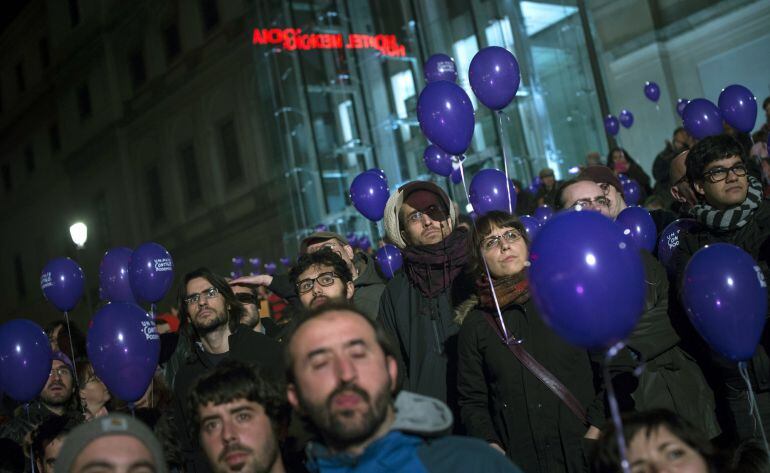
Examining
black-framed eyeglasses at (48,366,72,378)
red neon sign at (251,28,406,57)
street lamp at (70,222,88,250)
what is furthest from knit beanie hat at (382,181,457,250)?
red neon sign at (251,28,406,57)

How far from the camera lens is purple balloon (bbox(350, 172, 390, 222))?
6746 millimetres

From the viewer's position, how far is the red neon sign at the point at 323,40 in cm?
1883

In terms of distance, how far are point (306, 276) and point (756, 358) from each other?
2.34 metres

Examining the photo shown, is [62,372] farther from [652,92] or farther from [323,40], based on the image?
[323,40]

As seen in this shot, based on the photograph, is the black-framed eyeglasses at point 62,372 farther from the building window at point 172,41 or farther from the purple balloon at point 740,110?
the building window at point 172,41

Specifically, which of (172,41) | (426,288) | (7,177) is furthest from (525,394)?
(7,177)

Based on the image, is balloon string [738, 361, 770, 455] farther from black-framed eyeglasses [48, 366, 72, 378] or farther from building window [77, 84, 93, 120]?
building window [77, 84, 93, 120]

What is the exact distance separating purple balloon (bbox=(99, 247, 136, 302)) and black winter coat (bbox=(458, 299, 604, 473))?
12.9ft

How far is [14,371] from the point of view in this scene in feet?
18.2

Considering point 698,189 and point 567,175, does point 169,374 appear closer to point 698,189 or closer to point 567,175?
point 698,189

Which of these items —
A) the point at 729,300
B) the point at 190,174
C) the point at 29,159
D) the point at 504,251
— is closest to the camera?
the point at 729,300

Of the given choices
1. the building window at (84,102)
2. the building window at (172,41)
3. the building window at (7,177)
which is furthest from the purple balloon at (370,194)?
the building window at (7,177)

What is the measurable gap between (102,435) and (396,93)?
56.2 feet

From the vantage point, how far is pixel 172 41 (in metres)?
25.5
